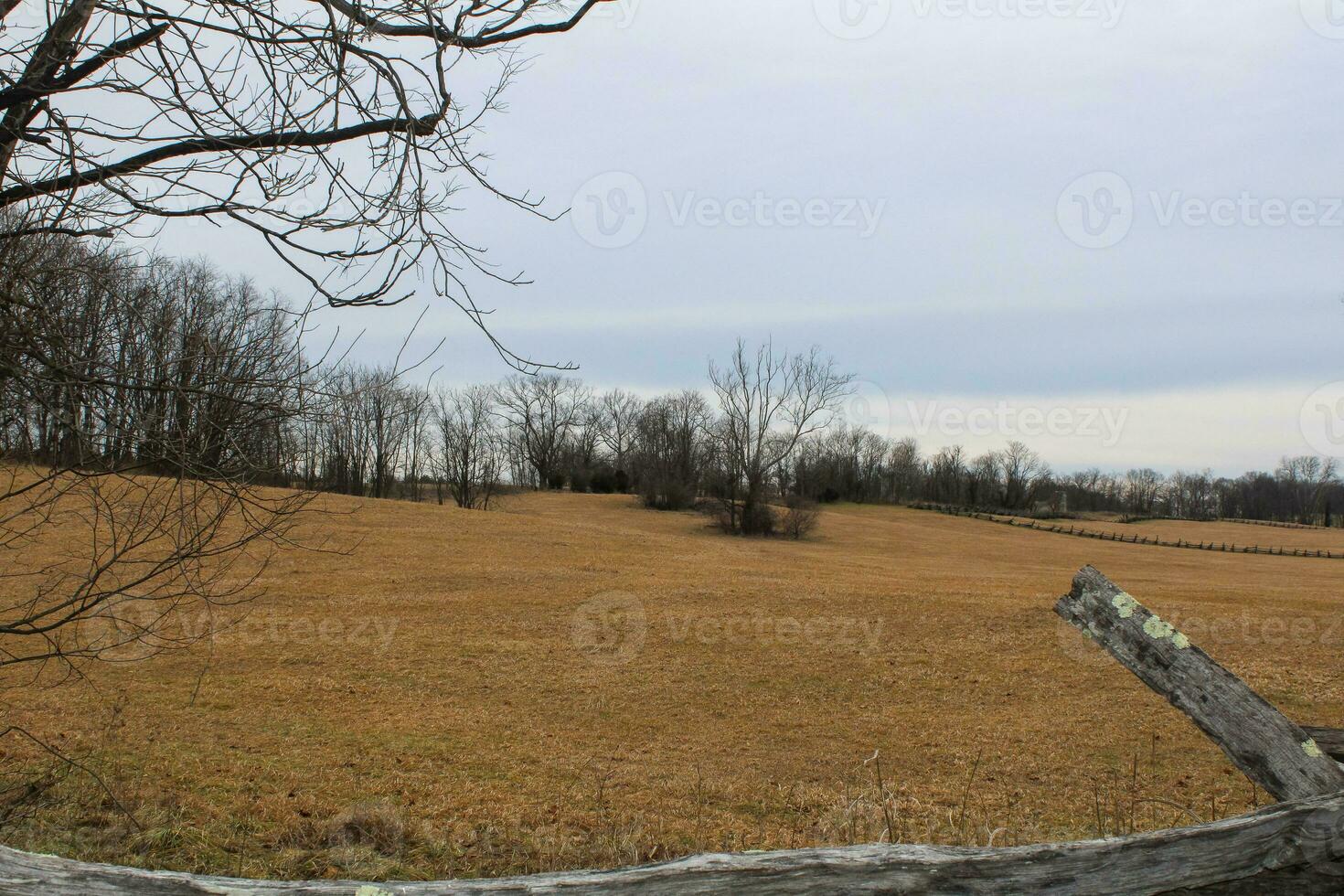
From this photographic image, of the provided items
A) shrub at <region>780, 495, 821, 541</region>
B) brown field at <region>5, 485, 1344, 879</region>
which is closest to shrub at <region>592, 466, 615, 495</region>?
shrub at <region>780, 495, 821, 541</region>

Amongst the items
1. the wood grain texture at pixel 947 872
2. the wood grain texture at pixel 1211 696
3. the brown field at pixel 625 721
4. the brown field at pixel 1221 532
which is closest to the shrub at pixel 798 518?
the brown field at pixel 1221 532

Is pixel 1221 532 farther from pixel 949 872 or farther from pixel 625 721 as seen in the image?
pixel 949 872

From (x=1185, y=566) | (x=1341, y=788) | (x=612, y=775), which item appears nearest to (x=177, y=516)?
(x=612, y=775)

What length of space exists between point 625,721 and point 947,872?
923cm

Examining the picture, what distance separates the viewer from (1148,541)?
193ft

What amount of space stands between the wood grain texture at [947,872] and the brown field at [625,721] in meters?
1.95

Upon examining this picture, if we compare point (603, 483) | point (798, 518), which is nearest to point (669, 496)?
point (798, 518)

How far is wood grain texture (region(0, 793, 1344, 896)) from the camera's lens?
1.96 metres

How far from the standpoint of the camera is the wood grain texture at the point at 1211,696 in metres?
3.17

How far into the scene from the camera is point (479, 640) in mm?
15289

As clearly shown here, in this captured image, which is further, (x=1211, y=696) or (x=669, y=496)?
(x=669, y=496)

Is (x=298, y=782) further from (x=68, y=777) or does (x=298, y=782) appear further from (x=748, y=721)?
(x=748, y=721)

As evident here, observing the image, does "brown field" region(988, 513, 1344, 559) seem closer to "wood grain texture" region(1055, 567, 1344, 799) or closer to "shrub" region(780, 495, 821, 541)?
"shrub" region(780, 495, 821, 541)

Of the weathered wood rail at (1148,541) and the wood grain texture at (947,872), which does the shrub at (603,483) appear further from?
the wood grain texture at (947,872)
